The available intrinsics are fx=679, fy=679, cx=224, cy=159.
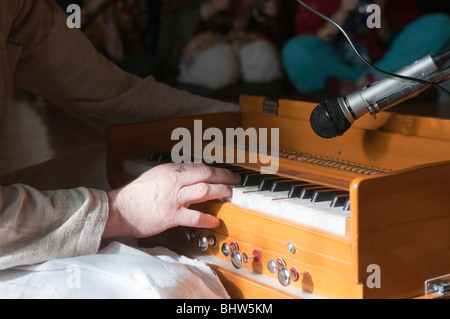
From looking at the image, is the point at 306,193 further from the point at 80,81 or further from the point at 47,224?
the point at 80,81

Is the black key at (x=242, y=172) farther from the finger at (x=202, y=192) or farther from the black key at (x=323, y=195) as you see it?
the black key at (x=323, y=195)

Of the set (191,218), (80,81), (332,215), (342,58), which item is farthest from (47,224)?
(342,58)

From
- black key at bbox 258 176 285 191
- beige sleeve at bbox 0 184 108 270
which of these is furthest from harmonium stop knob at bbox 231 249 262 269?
beige sleeve at bbox 0 184 108 270

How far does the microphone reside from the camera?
42.9 inches

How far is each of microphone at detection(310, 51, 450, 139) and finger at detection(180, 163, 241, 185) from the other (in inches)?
7.4

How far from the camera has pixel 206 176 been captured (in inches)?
45.5

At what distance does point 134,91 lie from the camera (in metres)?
1.64

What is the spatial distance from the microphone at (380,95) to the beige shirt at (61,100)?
1.36 feet

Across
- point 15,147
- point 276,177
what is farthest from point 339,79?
point 276,177

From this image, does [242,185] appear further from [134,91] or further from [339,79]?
[339,79]

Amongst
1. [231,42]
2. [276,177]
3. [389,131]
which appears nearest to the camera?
[276,177]

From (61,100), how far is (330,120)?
747 millimetres

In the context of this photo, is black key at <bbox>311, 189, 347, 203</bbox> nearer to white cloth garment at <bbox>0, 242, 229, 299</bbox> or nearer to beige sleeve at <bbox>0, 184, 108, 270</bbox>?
white cloth garment at <bbox>0, 242, 229, 299</bbox>
